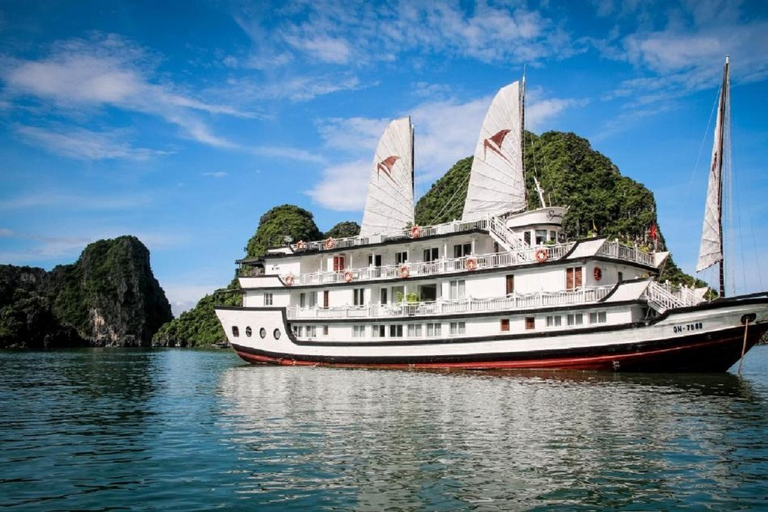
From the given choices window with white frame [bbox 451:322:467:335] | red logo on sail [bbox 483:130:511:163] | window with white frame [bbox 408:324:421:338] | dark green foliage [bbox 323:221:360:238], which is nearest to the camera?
window with white frame [bbox 451:322:467:335]

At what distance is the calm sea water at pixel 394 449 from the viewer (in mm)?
8727

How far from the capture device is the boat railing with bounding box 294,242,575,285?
93.2ft

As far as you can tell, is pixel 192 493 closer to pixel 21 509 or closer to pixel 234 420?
pixel 21 509

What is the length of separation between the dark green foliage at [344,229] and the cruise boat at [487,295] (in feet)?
262

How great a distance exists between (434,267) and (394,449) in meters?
20.2

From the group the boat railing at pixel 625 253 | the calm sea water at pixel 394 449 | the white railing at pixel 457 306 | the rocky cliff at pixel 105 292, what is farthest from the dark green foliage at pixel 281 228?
the calm sea water at pixel 394 449

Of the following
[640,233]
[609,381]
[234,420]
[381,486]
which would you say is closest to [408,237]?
[609,381]

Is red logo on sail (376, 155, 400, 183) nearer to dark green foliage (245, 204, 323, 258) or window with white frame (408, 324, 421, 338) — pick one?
window with white frame (408, 324, 421, 338)

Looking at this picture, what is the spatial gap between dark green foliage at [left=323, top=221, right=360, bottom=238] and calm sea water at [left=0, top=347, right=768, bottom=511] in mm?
97053

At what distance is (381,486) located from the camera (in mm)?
9188

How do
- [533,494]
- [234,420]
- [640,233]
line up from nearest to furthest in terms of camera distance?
[533,494] < [234,420] < [640,233]

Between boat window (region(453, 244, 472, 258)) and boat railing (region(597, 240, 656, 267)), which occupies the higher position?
boat window (region(453, 244, 472, 258))

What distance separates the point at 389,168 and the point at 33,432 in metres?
25.3

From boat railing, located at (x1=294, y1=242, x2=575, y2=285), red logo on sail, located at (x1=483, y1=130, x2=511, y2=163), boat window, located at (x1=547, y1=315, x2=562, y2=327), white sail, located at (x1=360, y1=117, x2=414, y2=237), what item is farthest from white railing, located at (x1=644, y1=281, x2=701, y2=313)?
white sail, located at (x1=360, y1=117, x2=414, y2=237)
